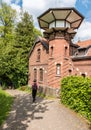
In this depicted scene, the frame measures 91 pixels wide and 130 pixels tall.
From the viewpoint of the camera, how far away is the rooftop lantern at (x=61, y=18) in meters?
23.0

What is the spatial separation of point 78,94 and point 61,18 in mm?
13589

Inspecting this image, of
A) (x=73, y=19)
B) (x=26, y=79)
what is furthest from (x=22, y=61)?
(x=73, y=19)

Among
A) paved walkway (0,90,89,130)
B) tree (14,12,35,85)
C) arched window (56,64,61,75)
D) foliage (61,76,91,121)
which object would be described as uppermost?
tree (14,12,35,85)

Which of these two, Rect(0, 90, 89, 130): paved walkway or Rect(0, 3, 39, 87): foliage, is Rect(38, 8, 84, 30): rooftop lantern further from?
Rect(0, 90, 89, 130): paved walkway

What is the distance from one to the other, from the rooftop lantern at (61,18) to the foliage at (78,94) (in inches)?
388

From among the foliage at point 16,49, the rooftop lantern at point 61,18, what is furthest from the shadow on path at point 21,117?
the foliage at point 16,49

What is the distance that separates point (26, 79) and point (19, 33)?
892 centimetres

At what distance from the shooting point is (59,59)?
993 inches

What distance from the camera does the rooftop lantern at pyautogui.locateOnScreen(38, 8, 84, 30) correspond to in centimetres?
2301

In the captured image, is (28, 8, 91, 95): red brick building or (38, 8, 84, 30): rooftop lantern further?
(28, 8, 91, 95): red brick building

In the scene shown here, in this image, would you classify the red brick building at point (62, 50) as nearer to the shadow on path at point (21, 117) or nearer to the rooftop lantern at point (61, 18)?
the rooftop lantern at point (61, 18)

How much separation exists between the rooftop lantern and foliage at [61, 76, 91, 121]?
32.4 feet

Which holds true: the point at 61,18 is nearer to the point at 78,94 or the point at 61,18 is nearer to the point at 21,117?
the point at 78,94

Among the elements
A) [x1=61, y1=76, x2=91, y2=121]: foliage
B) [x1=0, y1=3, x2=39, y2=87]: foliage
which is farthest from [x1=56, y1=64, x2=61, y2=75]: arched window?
[x1=0, y1=3, x2=39, y2=87]: foliage
